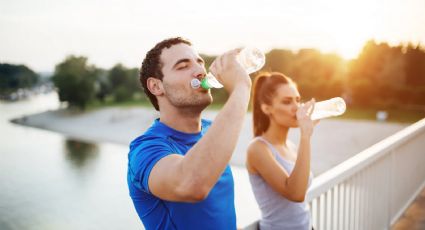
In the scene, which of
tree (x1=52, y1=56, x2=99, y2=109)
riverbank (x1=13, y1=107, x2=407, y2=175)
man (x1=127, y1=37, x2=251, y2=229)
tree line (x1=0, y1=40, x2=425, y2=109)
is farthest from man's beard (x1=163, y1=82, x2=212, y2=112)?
tree (x1=52, y1=56, x2=99, y2=109)

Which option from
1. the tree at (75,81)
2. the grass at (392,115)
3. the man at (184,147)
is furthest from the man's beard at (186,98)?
the tree at (75,81)

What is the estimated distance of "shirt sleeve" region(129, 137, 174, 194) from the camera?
744 millimetres

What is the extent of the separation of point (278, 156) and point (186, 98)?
523 mm

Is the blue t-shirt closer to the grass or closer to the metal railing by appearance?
the metal railing

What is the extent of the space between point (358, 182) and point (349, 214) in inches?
7.2

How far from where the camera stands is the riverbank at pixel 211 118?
16223 mm

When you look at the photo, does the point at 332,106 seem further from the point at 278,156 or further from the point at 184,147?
the point at 184,147

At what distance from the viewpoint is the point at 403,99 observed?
23.7m

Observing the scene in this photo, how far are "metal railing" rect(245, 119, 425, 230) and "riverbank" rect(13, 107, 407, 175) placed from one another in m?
5.78

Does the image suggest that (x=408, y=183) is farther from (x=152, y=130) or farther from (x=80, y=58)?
(x=80, y=58)

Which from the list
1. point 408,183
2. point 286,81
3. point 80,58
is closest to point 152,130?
point 286,81

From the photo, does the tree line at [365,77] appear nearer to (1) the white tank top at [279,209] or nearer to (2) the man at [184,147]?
(1) the white tank top at [279,209]

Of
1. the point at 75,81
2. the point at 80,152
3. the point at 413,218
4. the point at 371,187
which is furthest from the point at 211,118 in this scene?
the point at 371,187

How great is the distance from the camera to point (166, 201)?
0.85 m
